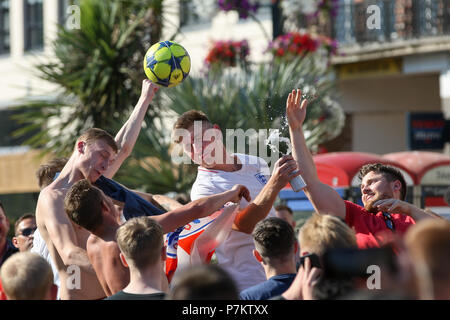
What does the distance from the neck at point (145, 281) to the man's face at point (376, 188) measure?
4.82 feet

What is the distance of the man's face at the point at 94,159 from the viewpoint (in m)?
4.54

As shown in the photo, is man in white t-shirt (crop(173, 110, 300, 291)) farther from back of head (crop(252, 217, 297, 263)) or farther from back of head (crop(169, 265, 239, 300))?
back of head (crop(169, 265, 239, 300))

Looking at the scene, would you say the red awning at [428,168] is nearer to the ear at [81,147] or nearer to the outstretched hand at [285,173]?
the outstretched hand at [285,173]

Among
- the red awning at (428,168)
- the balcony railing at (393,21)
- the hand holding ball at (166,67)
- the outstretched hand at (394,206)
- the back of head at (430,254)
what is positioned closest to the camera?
the back of head at (430,254)

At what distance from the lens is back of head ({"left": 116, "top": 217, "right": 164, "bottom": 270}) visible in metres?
3.52

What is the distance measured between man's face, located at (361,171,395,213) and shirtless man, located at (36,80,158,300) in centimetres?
147

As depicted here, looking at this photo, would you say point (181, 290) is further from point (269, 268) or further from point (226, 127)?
point (226, 127)

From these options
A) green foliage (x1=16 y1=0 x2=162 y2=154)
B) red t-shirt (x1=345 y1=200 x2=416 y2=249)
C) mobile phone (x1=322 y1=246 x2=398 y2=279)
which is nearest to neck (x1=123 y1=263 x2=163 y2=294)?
mobile phone (x1=322 y1=246 x2=398 y2=279)

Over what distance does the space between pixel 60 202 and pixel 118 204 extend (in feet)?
1.33

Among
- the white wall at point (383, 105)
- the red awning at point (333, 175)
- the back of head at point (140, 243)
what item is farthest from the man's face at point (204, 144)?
the white wall at point (383, 105)

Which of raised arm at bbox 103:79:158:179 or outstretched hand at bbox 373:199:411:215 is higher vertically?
Answer: raised arm at bbox 103:79:158:179

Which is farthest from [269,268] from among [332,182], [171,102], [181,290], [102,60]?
[102,60]

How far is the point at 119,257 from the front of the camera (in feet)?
12.8
